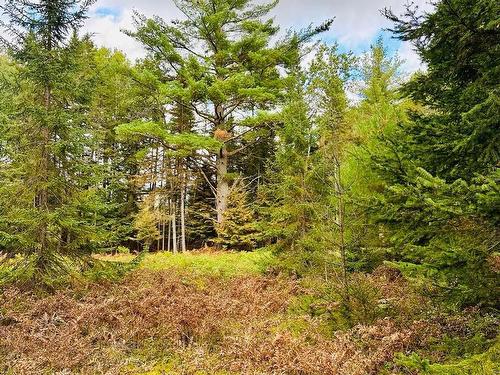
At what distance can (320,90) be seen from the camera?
1467cm

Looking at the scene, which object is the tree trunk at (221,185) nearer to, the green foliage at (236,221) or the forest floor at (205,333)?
the green foliage at (236,221)

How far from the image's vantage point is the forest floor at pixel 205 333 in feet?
14.8

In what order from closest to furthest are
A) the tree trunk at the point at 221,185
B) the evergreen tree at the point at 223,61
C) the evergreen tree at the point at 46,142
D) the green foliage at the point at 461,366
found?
1. the green foliage at the point at 461,366
2. the evergreen tree at the point at 46,142
3. the evergreen tree at the point at 223,61
4. the tree trunk at the point at 221,185

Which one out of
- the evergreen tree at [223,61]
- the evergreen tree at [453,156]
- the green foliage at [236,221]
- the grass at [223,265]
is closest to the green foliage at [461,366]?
the evergreen tree at [453,156]

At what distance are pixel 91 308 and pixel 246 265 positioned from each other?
7994mm

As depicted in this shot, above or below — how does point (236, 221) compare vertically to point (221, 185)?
below

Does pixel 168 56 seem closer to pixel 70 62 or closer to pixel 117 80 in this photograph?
pixel 117 80

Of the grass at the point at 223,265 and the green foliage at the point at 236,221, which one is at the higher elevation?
the green foliage at the point at 236,221

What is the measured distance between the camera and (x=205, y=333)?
18.9ft

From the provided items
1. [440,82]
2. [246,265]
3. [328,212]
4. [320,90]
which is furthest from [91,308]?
[320,90]

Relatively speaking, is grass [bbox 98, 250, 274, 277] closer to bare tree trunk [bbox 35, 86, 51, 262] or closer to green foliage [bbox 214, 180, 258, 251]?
green foliage [bbox 214, 180, 258, 251]

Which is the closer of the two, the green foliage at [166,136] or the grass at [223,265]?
the grass at [223,265]

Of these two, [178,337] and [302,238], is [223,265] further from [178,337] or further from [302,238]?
[178,337]

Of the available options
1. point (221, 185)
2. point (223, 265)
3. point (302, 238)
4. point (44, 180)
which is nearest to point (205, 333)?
point (302, 238)
